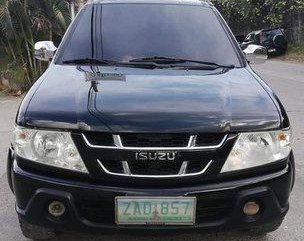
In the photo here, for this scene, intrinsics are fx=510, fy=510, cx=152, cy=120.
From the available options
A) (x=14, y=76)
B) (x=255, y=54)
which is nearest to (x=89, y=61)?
(x=255, y=54)

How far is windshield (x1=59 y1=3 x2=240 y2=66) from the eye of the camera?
3.97 meters

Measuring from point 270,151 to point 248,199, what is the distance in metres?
0.32

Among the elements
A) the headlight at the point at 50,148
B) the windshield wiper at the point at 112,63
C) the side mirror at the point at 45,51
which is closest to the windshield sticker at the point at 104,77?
the windshield wiper at the point at 112,63

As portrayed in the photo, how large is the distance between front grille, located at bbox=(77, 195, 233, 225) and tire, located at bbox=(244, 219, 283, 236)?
313 mm

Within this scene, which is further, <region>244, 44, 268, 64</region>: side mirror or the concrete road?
<region>244, 44, 268, 64</region>: side mirror

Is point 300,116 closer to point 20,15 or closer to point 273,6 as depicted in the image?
point 20,15

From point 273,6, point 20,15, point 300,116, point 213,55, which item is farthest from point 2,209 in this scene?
point 273,6

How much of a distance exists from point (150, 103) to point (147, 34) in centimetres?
131

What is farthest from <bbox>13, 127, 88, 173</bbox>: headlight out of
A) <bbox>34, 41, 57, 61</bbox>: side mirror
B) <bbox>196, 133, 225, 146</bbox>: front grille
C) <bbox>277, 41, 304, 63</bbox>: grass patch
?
<bbox>277, 41, 304, 63</bbox>: grass patch

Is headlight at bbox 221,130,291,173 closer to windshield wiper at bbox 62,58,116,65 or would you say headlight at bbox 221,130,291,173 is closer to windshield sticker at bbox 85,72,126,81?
windshield sticker at bbox 85,72,126,81

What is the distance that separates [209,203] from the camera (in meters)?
2.84

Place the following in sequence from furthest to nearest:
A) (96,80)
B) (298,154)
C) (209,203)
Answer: (298,154) < (96,80) < (209,203)

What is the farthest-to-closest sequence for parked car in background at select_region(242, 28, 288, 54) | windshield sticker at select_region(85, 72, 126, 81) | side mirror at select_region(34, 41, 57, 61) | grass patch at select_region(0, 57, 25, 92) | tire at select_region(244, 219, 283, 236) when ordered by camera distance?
1. parked car in background at select_region(242, 28, 288, 54)
2. grass patch at select_region(0, 57, 25, 92)
3. side mirror at select_region(34, 41, 57, 61)
4. windshield sticker at select_region(85, 72, 126, 81)
5. tire at select_region(244, 219, 283, 236)

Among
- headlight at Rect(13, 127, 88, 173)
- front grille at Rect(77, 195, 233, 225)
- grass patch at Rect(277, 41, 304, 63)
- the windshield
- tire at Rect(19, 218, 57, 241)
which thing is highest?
the windshield
